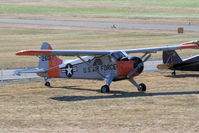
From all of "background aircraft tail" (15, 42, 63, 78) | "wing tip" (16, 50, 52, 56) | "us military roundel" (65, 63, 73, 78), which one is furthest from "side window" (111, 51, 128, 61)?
"wing tip" (16, 50, 52, 56)

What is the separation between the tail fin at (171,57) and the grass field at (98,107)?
2492 mm

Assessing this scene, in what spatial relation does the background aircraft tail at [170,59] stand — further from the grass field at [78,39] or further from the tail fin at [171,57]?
the grass field at [78,39]

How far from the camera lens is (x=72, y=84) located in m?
32.2

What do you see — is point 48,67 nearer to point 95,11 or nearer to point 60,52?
point 60,52

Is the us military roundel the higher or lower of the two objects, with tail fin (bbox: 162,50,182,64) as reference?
lower

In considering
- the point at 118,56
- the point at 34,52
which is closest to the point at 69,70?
the point at 118,56

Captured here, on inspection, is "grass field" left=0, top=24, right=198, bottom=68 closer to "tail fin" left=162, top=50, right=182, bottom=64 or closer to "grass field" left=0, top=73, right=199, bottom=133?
"tail fin" left=162, top=50, right=182, bottom=64

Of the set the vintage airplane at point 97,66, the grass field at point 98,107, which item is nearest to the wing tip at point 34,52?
the vintage airplane at point 97,66

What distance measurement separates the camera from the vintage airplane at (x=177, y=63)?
114ft

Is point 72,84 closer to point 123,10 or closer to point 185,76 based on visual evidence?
point 185,76

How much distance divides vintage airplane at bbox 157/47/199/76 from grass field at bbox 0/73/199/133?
1.83 metres

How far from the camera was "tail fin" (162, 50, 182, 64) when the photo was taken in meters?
35.2

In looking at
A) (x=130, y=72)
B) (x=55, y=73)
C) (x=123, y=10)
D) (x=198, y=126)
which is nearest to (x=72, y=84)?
(x=55, y=73)

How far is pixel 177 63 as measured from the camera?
35.2m
